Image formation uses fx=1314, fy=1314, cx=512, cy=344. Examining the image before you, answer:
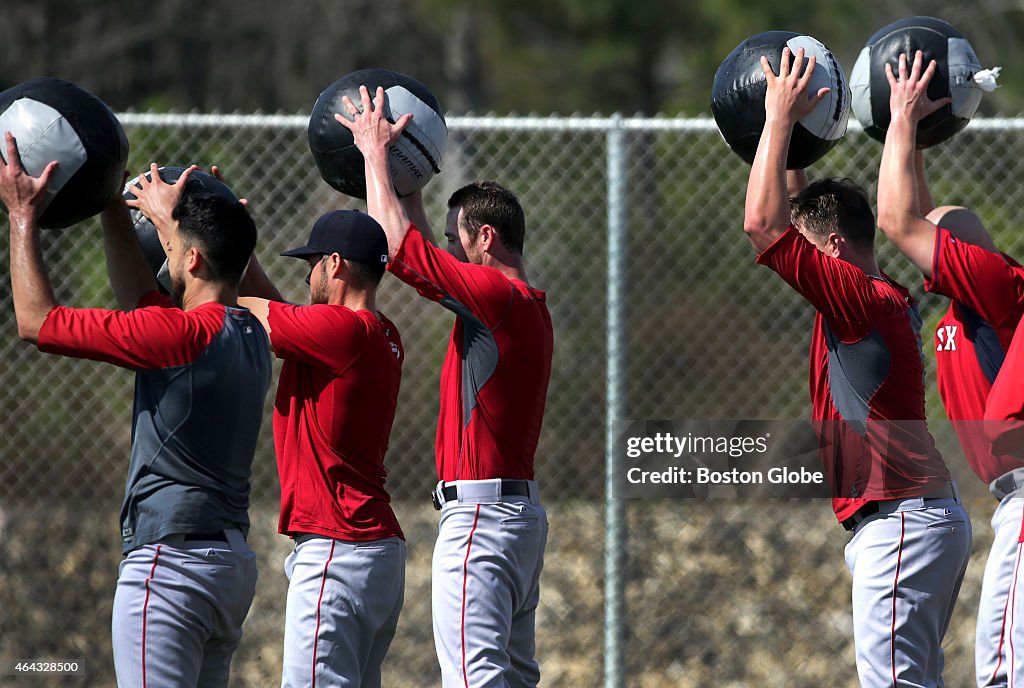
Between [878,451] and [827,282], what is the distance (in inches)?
27.5

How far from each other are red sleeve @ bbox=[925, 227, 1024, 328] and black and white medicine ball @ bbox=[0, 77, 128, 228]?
9.41ft

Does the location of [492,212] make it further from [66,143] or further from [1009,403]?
[1009,403]

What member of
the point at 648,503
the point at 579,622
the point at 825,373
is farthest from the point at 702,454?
the point at 825,373

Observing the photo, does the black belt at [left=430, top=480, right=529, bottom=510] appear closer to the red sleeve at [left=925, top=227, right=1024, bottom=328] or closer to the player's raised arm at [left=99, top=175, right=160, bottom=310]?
the player's raised arm at [left=99, top=175, right=160, bottom=310]

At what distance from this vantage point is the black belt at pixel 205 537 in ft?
13.2

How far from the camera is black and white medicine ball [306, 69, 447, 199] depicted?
476 centimetres

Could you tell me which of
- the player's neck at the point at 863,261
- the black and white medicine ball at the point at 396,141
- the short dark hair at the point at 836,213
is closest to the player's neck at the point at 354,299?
the black and white medicine ball at the point at 396,141

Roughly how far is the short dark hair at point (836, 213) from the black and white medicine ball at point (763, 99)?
0.80 ft

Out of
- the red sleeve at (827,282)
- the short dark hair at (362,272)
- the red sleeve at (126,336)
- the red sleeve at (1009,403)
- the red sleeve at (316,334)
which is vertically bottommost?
the red sleeve at (1009,403)

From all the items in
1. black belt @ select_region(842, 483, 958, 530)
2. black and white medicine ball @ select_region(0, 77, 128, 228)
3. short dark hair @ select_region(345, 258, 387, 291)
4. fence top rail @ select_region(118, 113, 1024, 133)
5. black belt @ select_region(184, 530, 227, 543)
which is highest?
fence top rail @ select_region(118, 113, 1024, 133)

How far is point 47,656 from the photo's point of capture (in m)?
6.63

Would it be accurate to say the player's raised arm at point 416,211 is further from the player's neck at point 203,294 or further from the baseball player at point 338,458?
the player's neck at point 203,294

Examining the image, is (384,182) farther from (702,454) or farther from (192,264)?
(702,454)

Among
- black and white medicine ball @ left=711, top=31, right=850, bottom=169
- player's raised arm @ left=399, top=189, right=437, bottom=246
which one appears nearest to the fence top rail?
player's raised arm @ left=399, top=189, right=437, bottom=246
